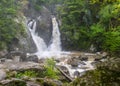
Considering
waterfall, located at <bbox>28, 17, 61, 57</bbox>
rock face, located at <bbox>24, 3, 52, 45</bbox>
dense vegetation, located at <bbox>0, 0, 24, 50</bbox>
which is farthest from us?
rock face, located at <bbox>24, 3, 52, 45</bbox>

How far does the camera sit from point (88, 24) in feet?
90.2

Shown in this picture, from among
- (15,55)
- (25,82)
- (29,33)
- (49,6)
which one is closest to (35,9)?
(49,6)

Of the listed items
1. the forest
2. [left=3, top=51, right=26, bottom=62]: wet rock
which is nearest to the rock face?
the forest

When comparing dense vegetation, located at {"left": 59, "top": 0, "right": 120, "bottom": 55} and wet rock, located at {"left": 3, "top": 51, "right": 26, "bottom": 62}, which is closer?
→ wet rock, located at {"left": 3, "top": 51, "right": 26, "bottom": 62}

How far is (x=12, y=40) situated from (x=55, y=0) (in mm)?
13832

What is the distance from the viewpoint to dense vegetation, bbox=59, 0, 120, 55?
24.9m

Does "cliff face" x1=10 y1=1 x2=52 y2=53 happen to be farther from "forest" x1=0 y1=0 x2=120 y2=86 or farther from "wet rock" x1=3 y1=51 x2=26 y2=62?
"wet rock" x1=3 y1=51 x2=26 y2=62

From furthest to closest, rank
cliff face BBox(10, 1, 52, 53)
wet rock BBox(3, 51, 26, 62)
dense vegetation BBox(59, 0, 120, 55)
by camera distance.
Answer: cliff face BBox(10, 1, 52, 53) < dense vegetation BBox(59, 0, 120, 55) < wet rock BBox(3, 51, 26, 62)

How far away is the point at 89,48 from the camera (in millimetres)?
26109

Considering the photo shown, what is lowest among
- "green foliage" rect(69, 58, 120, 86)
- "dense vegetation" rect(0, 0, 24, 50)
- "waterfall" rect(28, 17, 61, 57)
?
"waterfall" rect(28, 17, 61, 57)

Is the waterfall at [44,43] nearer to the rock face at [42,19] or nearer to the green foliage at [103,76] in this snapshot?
the rock face at [42,19]

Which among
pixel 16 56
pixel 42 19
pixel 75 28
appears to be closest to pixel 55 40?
pixel 75 28

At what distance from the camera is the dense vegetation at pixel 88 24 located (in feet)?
81.6

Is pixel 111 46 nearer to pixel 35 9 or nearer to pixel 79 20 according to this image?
pixel 79 20
